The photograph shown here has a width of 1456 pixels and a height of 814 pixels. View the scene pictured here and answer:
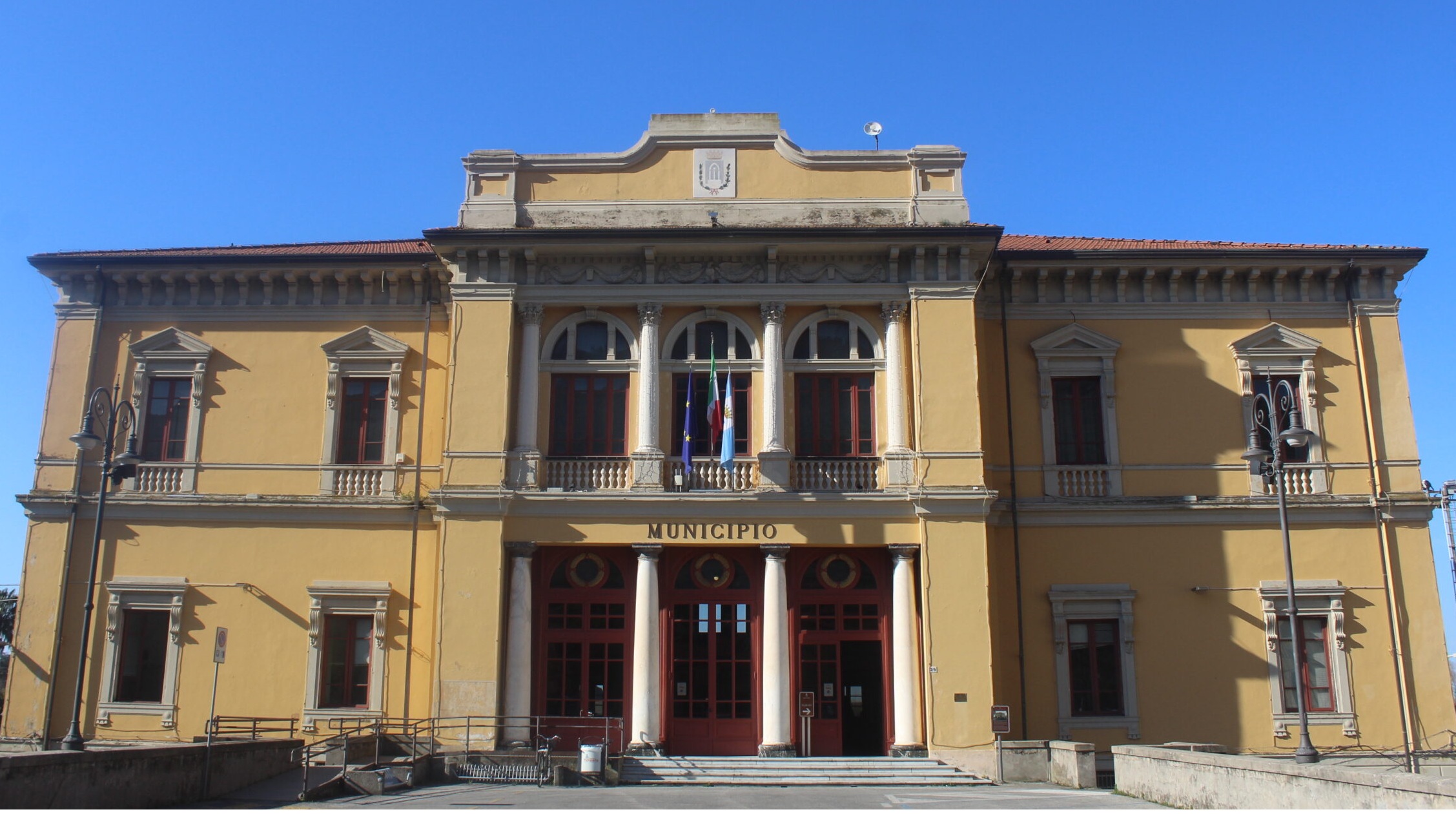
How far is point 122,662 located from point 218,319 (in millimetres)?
6986

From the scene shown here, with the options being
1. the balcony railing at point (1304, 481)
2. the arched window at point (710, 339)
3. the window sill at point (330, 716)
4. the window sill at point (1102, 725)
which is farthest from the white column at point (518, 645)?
the balcony railing at point (1304, 481)

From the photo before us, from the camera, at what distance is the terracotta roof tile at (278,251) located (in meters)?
23.2

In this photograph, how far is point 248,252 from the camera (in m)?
23.9

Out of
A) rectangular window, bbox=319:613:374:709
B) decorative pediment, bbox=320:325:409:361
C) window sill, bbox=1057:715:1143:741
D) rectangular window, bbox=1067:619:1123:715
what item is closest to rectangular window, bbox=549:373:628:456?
decorative pediment, bbox=320:325:409:361

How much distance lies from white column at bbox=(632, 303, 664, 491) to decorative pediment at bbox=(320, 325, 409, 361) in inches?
204

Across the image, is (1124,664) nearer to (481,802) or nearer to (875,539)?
(875,539)

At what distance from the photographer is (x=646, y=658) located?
66.4ft

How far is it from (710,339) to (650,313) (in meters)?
1.30

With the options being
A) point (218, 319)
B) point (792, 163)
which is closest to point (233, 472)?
point (218, 319)

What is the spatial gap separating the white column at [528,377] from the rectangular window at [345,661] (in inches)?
187

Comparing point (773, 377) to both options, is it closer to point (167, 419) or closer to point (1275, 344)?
point (1275, 344)

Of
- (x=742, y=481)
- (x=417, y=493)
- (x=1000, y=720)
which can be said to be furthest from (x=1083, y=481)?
(x=417, y=493)

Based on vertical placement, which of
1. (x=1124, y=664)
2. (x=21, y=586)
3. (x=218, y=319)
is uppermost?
(x=218, y=319)

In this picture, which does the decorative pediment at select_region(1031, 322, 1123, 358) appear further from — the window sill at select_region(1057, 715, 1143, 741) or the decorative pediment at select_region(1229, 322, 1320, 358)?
the window sill at select_region(1057, 715, 1143, 741)
